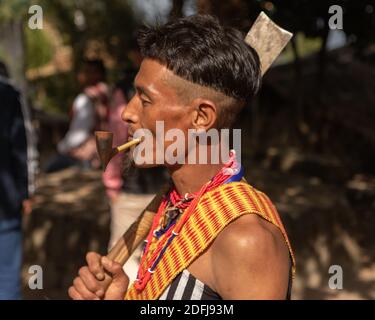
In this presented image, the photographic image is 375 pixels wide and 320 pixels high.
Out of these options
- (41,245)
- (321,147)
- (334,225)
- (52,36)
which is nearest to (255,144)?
(321,147)

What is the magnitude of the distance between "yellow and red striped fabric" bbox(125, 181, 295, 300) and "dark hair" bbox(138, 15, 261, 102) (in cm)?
29

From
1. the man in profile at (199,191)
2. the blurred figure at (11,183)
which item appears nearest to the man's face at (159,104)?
the man in profile at (199,191)

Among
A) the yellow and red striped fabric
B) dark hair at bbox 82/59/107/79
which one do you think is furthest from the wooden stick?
dark hair at bbox 82/59/107/79

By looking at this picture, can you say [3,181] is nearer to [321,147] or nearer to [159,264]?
[159,264]

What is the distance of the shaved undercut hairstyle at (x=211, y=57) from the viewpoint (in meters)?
1.74

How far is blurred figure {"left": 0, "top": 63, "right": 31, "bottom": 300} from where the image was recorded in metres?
3.51

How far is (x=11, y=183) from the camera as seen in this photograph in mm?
3572

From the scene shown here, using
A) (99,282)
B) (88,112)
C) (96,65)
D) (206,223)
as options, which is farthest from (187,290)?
(96,65)

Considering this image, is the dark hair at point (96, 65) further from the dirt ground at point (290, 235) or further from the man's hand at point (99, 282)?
the man's hand at point (99, 282)

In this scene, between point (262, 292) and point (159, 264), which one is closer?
point (262, 292)

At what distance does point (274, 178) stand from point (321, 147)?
276 centimetres

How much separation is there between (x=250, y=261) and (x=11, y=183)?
234 centimetres

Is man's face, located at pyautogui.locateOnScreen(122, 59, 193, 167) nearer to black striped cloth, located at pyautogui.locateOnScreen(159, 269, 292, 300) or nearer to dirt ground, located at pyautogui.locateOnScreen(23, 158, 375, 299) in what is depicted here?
black striped cloth, located at pyautogui.locateOnScreen(159, 269, 292, 300)
